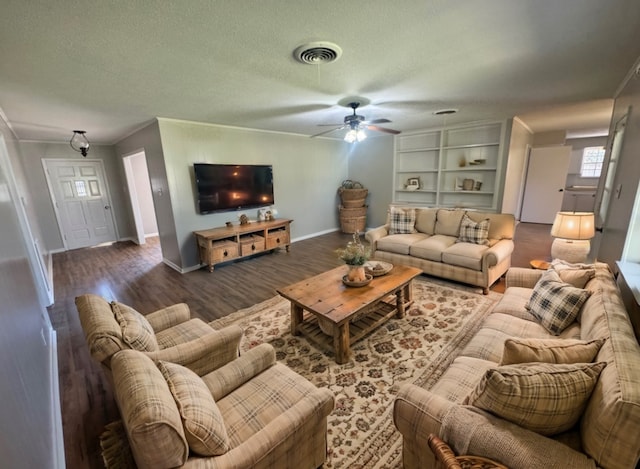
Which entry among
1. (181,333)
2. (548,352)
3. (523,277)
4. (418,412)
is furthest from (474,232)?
(181,333)

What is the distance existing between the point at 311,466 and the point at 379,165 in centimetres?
594

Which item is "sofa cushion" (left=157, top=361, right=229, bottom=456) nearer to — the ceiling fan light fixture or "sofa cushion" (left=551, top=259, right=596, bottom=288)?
"sofa cushion" (left=551, top=259, right=596, bottom=288)

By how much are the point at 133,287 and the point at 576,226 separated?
550cm

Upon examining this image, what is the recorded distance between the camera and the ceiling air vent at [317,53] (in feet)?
6.18

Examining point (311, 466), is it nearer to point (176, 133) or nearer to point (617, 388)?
point (617, 388)

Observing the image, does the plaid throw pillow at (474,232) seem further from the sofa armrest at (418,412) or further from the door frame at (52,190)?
the door frame at (52,190)

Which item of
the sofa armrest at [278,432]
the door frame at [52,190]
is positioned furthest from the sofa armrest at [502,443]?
the door frame at [52,190]

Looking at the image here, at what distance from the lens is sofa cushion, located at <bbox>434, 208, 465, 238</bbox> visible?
12.9ft

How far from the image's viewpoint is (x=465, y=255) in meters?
3.32

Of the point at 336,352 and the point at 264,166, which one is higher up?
the point at 264,166

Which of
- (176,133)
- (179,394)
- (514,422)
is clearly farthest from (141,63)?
(514,422)

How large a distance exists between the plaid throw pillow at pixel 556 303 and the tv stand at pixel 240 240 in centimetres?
390

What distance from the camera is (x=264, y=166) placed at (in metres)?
5.13

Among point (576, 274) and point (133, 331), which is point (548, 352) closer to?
point (576, 274)
